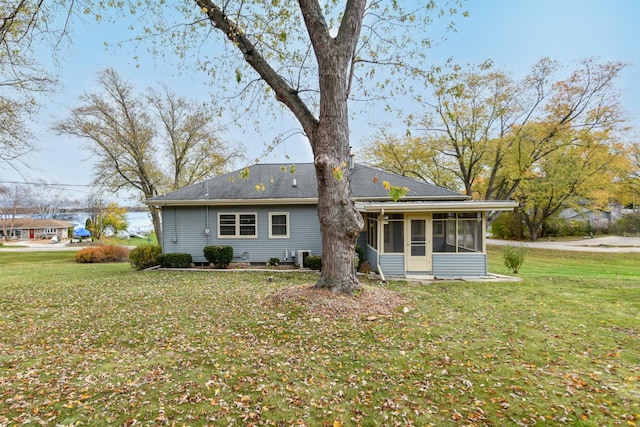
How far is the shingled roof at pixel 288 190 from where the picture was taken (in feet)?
39.5

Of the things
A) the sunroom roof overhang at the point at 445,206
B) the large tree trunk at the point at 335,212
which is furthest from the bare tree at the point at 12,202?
the large tree trunk at the point at 335,212

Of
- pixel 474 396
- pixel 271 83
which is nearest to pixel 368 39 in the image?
pixel 271 83

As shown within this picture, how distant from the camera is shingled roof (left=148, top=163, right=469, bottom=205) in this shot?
12.0m

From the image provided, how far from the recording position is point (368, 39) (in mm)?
7172

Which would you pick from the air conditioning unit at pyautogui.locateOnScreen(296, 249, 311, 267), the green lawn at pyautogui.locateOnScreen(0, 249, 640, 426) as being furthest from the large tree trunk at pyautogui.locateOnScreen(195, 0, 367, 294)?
the air conditioning unit at pyautogui.locateOnScreen(296, 249, 311, 267)

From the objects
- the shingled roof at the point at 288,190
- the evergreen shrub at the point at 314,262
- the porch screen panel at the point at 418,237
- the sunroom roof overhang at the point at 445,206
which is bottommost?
the evergreen shrub at the point at 314,262

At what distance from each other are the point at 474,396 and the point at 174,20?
842cm

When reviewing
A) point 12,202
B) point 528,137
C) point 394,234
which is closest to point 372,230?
point 394,234

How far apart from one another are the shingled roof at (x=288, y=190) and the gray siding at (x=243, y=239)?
1.69ft

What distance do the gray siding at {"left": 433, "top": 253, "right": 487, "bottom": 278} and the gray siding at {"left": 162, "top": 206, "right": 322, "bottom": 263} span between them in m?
4.61

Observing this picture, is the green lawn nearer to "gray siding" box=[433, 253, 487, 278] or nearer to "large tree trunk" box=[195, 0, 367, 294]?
"large tree trunk" box=[195, 0, 367, 294]

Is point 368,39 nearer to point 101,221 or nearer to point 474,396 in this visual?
point 474,396

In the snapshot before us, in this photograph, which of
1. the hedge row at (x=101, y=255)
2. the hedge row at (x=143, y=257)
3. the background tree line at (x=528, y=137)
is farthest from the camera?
the background tree line at (x=528, y=137)

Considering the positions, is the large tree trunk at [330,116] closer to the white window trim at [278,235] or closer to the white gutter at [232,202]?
the white gutter at [232,202]
